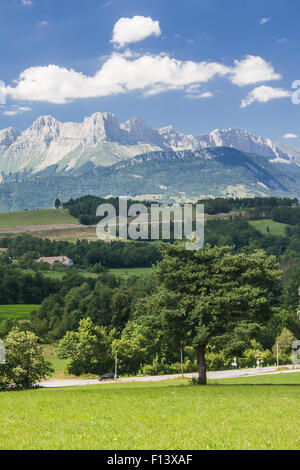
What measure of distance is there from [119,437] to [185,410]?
6522 millimetres

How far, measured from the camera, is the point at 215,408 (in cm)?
2034

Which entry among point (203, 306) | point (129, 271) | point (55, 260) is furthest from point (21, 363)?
point (55, 260)

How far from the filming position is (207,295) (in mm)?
35219

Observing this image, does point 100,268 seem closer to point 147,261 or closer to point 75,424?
point 147,261

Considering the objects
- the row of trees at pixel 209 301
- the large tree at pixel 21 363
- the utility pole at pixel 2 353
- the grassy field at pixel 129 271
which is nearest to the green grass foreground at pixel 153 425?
the row of trees at pixel 209 301

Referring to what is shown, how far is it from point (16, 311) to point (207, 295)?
97.2 m

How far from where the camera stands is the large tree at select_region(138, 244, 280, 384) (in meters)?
34.4

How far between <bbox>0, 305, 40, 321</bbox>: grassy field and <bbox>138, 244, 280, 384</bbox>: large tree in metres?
83.3

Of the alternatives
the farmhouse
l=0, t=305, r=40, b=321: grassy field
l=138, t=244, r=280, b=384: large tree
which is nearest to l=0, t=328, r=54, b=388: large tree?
l=138, t=244, r=280, b=384: large tree

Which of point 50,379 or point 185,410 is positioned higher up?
point 185,410

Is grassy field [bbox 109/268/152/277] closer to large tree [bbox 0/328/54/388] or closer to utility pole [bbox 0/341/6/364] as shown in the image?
large tree [bbox 0/328/54/388]

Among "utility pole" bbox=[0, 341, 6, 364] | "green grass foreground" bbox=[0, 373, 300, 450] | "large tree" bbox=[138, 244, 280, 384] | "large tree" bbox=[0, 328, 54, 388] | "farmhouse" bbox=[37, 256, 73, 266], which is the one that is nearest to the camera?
"green grass foreground" bbox=[0, 373, 300, 450]

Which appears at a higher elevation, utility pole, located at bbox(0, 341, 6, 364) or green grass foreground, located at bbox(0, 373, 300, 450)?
green grass foreground, located at bbox(0, 373, 300, 450)

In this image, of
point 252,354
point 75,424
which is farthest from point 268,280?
point 252,354
